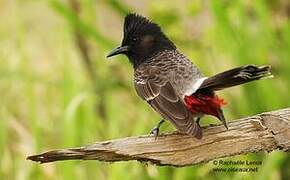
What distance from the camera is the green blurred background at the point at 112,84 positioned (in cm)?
389

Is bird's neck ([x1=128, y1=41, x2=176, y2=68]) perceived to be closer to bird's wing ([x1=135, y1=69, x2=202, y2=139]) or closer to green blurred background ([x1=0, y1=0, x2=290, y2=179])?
bird's wing ([x1=135, y1=69, x2=202, y2=139])

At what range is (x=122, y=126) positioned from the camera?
4586 mm

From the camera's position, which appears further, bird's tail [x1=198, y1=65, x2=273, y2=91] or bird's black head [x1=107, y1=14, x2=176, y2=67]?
bird's black head [x1=107, y1=14, x2=176, y2=67]

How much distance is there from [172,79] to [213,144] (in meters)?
0.44

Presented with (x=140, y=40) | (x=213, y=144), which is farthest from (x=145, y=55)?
(x=213, y=144)

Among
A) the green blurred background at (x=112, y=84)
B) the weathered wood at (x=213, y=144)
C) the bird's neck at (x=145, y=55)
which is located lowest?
the weathered wood at (x=213, y=144)

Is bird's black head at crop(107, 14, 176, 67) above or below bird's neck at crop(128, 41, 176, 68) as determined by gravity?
above

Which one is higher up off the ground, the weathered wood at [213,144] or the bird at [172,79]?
the bird at [172,79]

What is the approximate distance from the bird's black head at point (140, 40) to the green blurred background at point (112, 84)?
0.85 metres

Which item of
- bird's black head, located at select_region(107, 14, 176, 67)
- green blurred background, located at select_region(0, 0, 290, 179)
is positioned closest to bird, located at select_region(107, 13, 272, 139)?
bird's black head, located at select_region(107, 14, 176, 67)

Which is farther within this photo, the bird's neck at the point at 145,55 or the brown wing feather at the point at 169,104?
the bird's neck at the point at 145,55

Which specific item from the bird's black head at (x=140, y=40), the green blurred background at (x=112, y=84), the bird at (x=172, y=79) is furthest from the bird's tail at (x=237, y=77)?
the green blurred background at (x=112, y=84)

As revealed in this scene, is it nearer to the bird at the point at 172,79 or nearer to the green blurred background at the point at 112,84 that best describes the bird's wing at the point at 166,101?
the bird at the point at 172,79

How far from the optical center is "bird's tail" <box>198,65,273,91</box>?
221 cm
